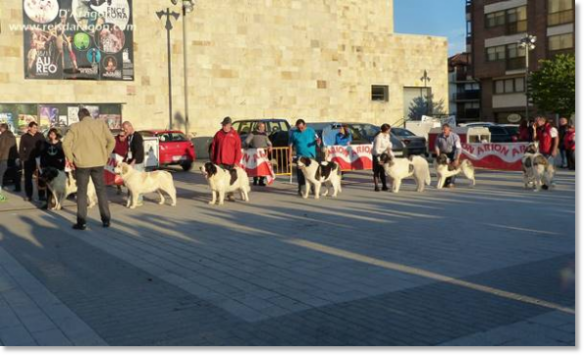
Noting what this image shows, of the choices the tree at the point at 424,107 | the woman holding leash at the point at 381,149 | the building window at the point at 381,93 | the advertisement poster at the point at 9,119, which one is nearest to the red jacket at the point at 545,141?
the woman holding leash at the point at 381,149

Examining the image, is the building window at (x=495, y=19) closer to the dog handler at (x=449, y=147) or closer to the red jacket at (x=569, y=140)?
the red jacket at (x=569, y=140)

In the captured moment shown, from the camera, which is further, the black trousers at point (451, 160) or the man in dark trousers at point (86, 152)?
the black trousers at point (451, 160)

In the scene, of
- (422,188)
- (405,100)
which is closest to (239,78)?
(405,100)

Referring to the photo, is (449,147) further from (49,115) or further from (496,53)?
(496,53)

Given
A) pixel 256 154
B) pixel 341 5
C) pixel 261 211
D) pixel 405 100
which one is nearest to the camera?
pixel 261 211

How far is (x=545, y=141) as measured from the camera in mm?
15680

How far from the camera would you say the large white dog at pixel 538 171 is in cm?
1473

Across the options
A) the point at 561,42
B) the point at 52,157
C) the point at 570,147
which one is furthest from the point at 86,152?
the point at 561,42

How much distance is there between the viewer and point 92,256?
8391 mm

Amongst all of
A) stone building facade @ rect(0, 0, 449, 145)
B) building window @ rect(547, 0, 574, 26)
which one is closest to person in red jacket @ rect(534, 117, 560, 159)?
stone building facade @ rect(0, 0, 449, 145)

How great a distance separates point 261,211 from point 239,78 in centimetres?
2240

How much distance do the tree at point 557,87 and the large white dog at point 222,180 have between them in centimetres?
3815

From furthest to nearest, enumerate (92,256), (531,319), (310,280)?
(92,256) → (310,280) → (531,319)

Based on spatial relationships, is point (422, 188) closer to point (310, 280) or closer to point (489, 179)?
point (489, 179)
